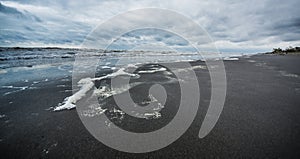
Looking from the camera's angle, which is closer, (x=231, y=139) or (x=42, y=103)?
(x=231, y=139)

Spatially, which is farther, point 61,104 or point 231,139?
point 61,104

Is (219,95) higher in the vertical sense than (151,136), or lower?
higher

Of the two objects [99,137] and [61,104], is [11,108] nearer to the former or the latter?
[61,104]

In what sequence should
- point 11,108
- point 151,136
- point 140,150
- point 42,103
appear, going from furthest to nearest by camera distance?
point 42,103, point 11,108, point 151,136, point 140,150

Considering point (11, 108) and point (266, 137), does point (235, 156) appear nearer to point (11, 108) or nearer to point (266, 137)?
point (266, 137)

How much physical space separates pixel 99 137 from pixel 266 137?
3.06 meters

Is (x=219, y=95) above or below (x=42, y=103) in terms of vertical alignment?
above

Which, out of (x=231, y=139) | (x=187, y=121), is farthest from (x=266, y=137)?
(x=187, y=121)

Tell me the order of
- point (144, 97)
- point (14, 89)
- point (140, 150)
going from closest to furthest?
point (140, 150) < point (144, 97) < point (14, 89)

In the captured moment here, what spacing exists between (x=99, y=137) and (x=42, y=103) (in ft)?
9.43

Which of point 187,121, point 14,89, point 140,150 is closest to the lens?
point 140,150

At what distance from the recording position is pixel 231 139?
257cm

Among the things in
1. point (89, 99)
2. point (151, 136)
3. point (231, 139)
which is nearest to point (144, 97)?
point (89, 99)

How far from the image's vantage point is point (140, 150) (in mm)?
2377
